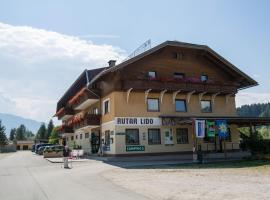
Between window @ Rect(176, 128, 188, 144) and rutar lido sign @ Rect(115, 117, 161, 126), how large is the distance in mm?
2334

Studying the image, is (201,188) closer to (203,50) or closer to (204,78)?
(203,50)

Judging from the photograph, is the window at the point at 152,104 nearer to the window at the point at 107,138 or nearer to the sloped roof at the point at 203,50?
the sloped roof at the point at 203,50

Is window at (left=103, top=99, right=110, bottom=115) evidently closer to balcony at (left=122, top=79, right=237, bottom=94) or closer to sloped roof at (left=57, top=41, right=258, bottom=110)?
sloped roof at (left=57, top=41, right=258, bottom=110)

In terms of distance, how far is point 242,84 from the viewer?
36812mm

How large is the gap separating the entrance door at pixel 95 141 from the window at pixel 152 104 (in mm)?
7993

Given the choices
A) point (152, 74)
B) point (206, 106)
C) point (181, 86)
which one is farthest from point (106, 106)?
point (206, 106)

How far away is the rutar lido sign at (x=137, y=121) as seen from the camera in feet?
98.1

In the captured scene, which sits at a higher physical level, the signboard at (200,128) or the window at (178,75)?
the window at (178,75)

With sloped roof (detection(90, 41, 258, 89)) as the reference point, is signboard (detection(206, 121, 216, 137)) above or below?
below

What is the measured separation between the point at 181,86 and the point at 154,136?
532cm

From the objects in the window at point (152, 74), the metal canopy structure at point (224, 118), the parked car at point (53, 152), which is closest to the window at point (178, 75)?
the window at point (152, 74)

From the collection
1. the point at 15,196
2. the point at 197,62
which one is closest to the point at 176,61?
the point at 197,62

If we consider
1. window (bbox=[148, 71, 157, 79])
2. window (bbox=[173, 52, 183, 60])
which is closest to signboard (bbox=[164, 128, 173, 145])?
window (bbox=[148, 71, 157, 79])

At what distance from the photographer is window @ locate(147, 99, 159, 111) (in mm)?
31547
